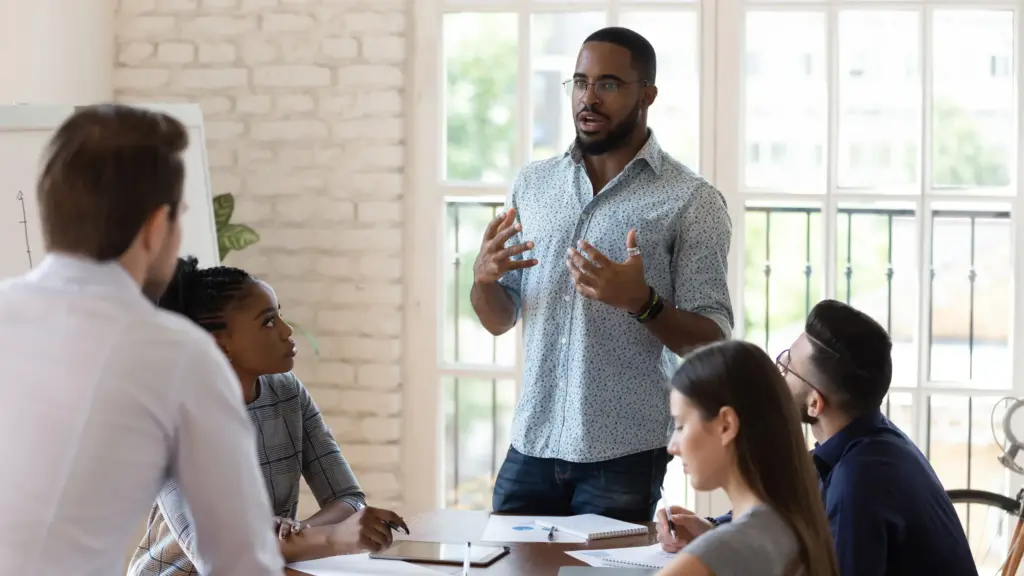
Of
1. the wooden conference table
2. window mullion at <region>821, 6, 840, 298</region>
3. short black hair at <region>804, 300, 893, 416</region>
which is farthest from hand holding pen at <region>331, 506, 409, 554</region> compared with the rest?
window mullion at <region>821, 6, 840, 298</region>

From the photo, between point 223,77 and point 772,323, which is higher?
point 223,77

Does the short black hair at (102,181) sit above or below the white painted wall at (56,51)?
below

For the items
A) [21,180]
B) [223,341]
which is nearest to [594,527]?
[223,341]

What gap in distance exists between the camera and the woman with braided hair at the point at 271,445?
77.2 inches

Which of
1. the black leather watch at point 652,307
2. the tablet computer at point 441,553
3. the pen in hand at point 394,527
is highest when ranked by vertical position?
the black leather watch at point 652,307

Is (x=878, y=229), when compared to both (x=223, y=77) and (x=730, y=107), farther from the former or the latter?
(x=223, y=77)

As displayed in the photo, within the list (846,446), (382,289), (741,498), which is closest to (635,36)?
(846,446)

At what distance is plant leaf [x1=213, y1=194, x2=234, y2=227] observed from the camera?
11.5ft

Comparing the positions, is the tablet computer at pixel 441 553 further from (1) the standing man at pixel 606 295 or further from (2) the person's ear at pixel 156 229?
(2) the person's ear at pixel 156 229

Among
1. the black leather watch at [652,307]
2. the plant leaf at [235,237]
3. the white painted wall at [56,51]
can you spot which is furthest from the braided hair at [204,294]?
the white painted wall at [56,51]

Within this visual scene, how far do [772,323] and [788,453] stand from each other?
2186 millimetres

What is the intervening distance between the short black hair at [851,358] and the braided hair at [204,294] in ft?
3.47

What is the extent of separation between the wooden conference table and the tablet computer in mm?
17

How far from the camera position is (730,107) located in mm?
3553
